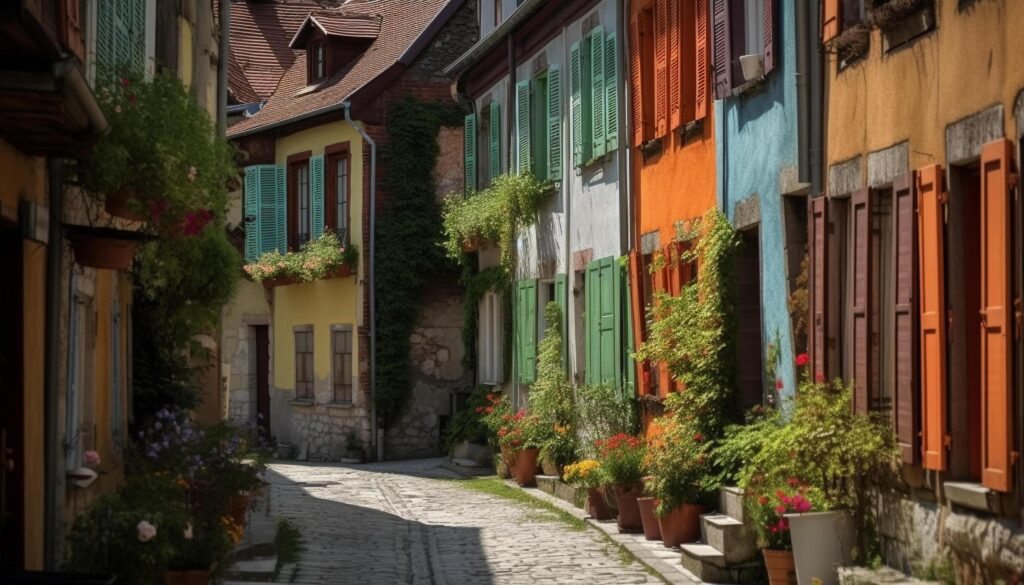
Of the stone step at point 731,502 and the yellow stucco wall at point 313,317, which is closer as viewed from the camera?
the stone step at point 731,502

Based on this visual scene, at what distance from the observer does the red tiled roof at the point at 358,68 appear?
2723cm

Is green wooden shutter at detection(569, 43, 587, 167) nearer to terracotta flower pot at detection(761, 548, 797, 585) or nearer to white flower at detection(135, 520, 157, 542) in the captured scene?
terracotta flower pot at detection(761, 548, 797, 585)

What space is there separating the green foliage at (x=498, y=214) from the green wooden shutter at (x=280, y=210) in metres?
4.78

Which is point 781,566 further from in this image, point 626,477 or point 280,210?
point 280,210

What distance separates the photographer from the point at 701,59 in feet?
46.3

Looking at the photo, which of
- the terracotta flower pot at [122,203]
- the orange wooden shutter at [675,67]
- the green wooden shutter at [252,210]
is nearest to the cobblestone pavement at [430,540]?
the terracotta flower pot at [122,203]

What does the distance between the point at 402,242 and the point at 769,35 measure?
48.3ft

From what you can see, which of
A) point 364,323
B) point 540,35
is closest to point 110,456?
point 540,35

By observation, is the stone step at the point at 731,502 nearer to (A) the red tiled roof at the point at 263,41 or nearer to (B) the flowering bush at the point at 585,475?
(B) the flowering bush at the point at 585,475

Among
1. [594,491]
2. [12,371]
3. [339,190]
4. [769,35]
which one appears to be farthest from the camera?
[339,190]

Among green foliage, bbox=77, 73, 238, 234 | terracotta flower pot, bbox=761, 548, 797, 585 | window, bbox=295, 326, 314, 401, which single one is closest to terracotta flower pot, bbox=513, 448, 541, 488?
window, bbox=295, 326, 314, 401

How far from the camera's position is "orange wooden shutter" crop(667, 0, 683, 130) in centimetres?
1473

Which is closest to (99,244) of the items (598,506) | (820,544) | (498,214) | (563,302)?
(820,544)

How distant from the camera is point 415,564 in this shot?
13.5 meters
